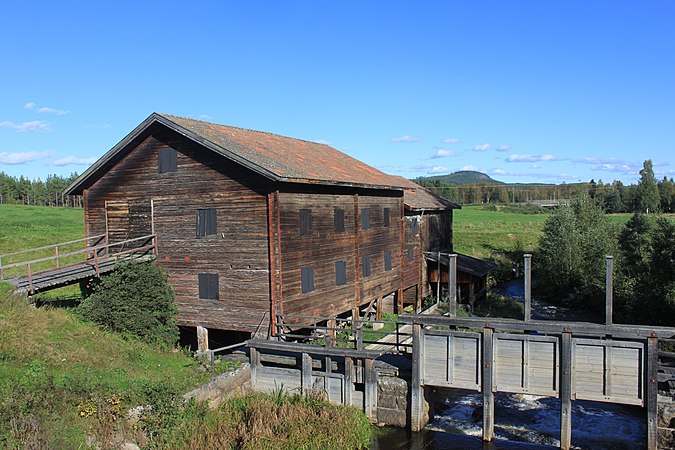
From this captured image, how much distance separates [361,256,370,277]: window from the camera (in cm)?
2680

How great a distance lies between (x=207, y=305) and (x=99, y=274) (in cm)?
429

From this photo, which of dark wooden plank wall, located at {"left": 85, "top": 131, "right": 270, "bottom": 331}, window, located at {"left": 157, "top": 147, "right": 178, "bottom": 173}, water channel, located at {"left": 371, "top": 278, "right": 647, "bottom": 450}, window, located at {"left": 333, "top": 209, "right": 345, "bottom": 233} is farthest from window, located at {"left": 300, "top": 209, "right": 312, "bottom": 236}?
water channel, located at {"left": 371, "top": 278, "right": 647, "bottom": 450}

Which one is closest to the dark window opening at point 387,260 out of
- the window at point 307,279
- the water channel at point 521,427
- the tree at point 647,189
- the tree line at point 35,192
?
the window at point 307,279

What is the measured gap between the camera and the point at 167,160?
22.2 metres

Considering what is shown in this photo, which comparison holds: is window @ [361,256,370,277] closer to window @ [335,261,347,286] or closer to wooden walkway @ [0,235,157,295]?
window @ [335,261,347,286]

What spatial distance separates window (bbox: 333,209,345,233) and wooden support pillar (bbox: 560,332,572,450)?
11.2 metres

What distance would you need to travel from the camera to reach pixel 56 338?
1750 cm

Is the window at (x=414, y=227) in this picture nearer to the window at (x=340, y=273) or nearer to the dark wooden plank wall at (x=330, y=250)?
the dark wooden plank wall at (x=330, y=250)

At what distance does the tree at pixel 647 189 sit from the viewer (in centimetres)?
9871

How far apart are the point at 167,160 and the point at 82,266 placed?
5.29 m

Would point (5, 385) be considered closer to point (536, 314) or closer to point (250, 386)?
point (250, 386)

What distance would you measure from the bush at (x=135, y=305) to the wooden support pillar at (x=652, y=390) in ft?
52.0

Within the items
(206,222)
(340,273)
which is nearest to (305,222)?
(340,273)

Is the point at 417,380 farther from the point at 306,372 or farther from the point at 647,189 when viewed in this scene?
the point at 647,189
